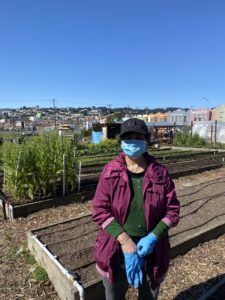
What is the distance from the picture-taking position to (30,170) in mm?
6223

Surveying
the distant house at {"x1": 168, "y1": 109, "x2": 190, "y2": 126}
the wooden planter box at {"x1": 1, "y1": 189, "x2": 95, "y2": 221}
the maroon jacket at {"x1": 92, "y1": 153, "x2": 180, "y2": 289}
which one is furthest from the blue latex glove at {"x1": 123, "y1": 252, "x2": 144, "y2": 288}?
the distant house at {"x1": 168, "y1": 109, "x2": 190, "y2": 126}

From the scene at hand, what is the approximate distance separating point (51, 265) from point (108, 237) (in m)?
1.60

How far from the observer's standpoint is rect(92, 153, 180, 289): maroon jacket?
2248 mm

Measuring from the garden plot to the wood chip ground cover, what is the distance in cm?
14

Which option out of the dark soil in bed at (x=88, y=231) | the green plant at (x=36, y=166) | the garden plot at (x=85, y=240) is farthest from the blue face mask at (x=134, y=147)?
the green plant at (x=36, y=166)

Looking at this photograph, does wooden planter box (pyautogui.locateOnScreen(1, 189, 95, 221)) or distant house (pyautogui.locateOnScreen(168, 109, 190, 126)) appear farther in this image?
distant house (pyautogui.locateOnScreen(168, 109, 190, 126))

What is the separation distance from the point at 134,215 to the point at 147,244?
22 centimetres

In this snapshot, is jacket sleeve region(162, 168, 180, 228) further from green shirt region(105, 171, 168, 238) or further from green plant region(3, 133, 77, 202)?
green plant region(3, 133, 77, 202)

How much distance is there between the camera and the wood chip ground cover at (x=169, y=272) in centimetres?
349

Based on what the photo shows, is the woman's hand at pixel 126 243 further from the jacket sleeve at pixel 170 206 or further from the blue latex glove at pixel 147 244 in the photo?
the jacket sleeve at pixel 170 206

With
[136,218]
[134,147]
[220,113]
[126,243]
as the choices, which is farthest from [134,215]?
[220,113]

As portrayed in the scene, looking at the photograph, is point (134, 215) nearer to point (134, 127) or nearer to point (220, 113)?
point (134, 127)

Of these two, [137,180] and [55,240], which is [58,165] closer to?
[55,240]

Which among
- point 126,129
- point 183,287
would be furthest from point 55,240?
point 126,129
